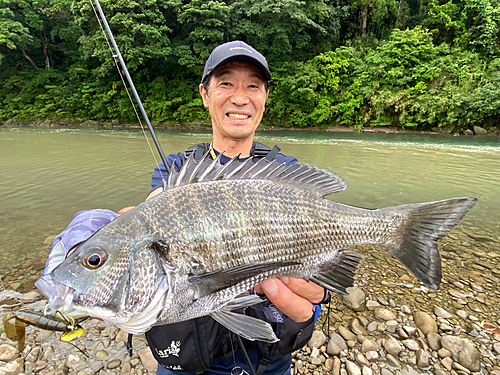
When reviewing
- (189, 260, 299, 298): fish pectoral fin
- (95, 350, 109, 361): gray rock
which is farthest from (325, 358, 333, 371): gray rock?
(95, 350, 109, 361): gray rock

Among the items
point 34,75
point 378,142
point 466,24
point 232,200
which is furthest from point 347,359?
point 34,75

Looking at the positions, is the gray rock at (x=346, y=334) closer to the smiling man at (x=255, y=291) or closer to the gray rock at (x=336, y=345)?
the gray rock at (x=336, y=345)

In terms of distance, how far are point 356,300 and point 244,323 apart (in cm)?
215

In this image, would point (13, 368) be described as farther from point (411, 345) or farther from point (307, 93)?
point (307, 93)

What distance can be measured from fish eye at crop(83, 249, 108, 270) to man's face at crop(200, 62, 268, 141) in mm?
1345

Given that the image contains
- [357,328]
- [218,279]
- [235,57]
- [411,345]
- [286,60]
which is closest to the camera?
[218,279]

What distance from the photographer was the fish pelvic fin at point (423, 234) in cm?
151

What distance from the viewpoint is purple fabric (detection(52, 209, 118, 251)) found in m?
1.49

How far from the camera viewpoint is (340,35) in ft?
88.2

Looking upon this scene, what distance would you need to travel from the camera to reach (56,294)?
1.07 metres

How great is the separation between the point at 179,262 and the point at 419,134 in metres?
21.4

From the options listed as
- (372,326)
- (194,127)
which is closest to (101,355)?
(372,326)

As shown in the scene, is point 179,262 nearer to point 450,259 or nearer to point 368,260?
point 368,260

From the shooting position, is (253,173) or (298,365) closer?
(253,173)
